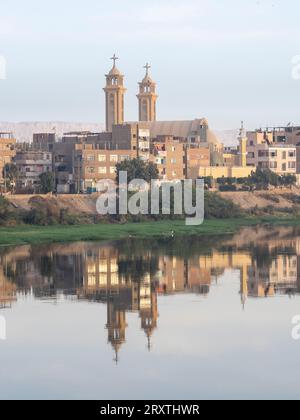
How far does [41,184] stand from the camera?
229 ft

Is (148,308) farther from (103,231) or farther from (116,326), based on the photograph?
(103,231)

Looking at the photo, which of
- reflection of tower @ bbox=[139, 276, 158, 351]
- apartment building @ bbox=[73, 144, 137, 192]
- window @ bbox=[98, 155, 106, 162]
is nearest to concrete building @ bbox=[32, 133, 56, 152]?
apartment building @ bbox=[73, 144, 137, 192]

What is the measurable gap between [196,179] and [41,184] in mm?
14902

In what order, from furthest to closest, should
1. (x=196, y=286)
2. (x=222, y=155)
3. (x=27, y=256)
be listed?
(x=222, y=155), (x=27, y=256), (x=196, y=286)

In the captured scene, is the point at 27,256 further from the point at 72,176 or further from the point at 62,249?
the point at 72,176

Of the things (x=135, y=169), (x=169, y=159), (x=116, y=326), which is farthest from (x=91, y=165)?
(x=116, y=326)

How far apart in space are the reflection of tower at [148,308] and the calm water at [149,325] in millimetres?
33

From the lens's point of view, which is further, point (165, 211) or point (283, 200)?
point (283, 200)

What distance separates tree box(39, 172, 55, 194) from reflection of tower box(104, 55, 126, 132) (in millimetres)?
23534

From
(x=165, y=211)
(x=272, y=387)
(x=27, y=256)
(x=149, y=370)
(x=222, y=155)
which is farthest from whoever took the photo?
(x=222, y=155)

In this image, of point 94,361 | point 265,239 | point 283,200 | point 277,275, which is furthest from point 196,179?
point 94,361

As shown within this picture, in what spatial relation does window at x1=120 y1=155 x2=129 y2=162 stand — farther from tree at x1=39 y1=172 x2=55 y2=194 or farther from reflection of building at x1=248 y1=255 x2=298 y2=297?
reflection of building at x1=248 y1=255 x2=298 y2=297

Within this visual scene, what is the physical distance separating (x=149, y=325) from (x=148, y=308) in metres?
2.83

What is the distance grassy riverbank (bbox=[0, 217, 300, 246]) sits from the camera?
2016 inches
